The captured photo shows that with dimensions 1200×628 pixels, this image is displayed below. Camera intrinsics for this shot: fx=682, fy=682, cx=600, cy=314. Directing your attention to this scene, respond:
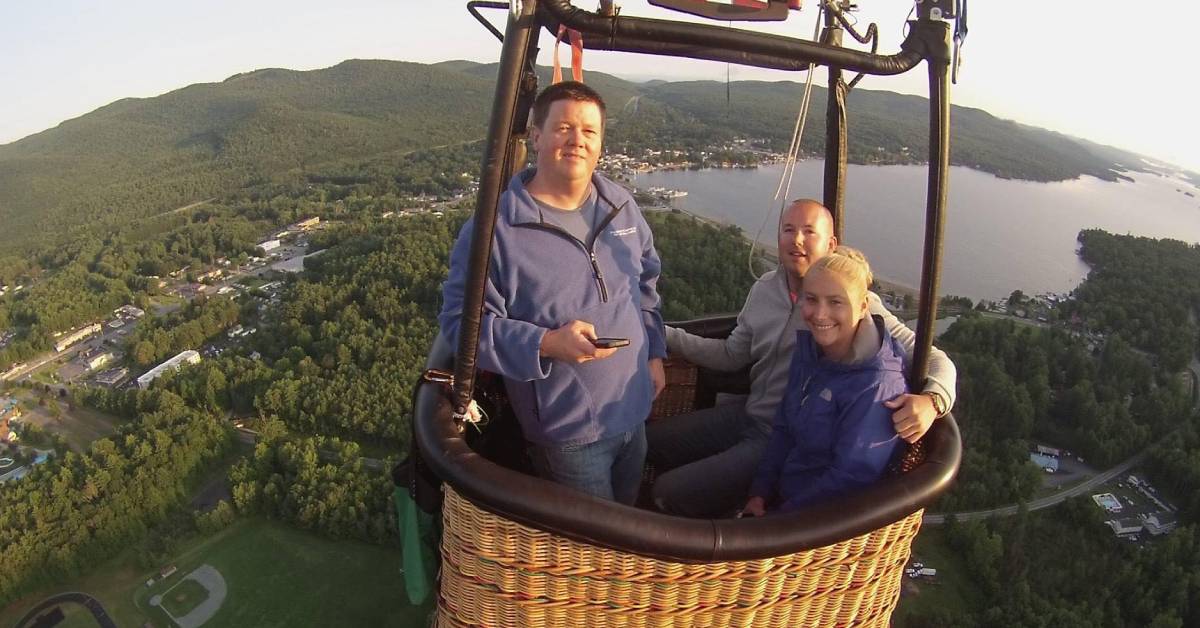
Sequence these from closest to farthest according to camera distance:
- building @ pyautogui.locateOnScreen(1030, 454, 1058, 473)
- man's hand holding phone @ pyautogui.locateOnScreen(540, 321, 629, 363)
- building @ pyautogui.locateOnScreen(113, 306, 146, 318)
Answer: man's hand holding phone @ pyautogui.locateOnScreen(540, 321, 629, 363), building @ pyautogui.locateOnScreen(1030, 454, 1058, 473), building @ pyautogui.locateOnScreen(113, 306, 146, 318)

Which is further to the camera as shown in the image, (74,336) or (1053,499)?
(74,336)

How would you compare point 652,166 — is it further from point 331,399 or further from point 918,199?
point 331,399

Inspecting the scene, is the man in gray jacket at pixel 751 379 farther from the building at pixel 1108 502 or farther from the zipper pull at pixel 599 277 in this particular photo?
the building at pixel 1108 502

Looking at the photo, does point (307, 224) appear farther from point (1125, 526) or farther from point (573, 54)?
point (573, 54)

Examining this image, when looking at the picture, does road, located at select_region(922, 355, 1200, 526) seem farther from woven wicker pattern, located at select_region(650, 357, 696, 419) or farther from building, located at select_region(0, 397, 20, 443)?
building, located at select_region(0, 397, 20, 443)

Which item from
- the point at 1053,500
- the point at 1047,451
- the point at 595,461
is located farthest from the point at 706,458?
the point at 1047,451

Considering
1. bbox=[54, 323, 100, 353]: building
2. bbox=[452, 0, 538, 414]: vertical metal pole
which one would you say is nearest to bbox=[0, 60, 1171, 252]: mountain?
bbox=[54, 323, 100, 353]: building
